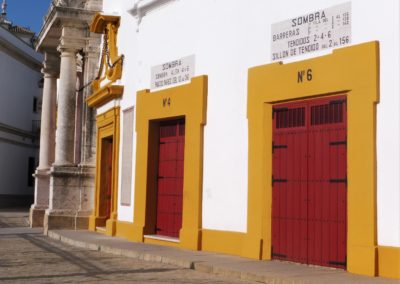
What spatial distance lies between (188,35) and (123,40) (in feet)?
Result: 12.1

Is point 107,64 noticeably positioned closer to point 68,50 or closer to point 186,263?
point 68,50

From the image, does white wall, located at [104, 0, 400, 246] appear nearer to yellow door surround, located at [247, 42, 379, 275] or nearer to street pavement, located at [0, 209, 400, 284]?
yellow door surround, located at [247, 42, 379, 275]

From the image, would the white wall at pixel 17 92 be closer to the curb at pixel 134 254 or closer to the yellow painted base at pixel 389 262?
the curb at pixel 134 254

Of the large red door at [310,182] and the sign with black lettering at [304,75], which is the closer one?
the large red door at [310,182]

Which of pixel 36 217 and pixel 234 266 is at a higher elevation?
pixel 36 217

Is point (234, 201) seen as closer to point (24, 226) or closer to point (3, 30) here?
point (24, 226)

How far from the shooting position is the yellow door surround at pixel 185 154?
1177cm

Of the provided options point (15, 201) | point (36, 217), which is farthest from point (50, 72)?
point (15, 201)

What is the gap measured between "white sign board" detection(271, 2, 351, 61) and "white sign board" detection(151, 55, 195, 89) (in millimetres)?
2402

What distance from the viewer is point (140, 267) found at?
9945mm

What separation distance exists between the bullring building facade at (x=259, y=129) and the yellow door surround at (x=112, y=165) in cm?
7

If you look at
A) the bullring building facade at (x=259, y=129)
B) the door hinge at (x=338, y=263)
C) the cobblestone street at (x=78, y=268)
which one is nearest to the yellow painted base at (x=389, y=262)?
the bullring building facade at (x=259, y=129)

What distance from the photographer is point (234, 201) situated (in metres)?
10.9

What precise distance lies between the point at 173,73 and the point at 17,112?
1114 inches
